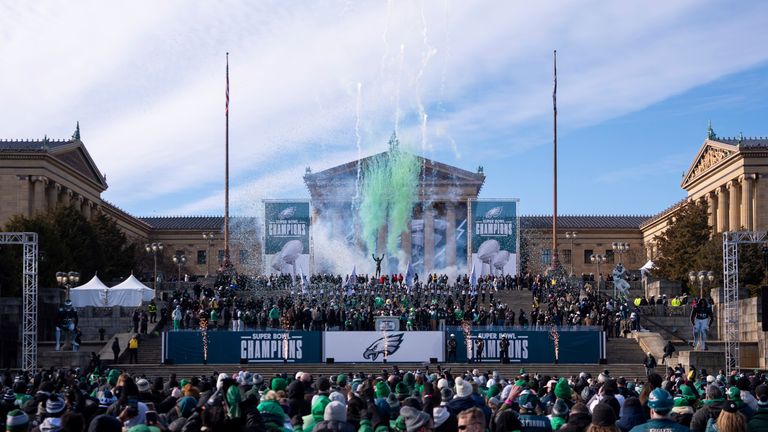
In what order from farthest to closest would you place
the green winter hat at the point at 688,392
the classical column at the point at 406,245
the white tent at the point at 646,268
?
the white tent at the point at 646,268
the classical column at the point at 406,245
the green winter hat at the point at 688,392

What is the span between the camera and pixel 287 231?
69750 mm

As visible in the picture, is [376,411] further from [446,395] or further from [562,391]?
[562,391]

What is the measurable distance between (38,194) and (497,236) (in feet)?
149

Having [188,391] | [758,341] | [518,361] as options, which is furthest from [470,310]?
[188,391]

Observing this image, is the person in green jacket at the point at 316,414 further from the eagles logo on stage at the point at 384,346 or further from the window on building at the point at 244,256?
the window on building at the point at 244,256

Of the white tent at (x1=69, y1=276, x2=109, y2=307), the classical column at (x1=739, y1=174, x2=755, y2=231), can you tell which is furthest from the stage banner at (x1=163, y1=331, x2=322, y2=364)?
the classical column at (x1=739, y1=174, x2=755, y2=231)

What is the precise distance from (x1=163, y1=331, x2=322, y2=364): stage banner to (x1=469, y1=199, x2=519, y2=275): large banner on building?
2322 centimetres

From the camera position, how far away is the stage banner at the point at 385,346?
49.8 metres

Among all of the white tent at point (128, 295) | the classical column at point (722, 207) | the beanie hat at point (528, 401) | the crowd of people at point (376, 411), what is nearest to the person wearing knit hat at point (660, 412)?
the crowd of people at point (376, 411)

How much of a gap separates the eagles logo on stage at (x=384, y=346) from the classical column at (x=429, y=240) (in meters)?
28.7

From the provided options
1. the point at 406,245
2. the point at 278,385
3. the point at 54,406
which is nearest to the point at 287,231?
the point at 406,245

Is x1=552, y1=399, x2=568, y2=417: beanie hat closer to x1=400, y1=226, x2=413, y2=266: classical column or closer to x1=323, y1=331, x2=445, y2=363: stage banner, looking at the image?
x1=323, y1=331, x2=445, y2=363: stage banner

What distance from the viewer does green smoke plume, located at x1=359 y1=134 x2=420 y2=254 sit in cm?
7650

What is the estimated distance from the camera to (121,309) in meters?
61.4
